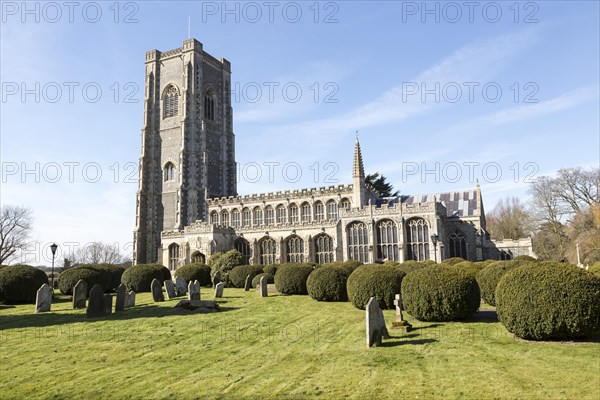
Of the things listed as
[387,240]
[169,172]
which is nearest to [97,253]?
[169,172]

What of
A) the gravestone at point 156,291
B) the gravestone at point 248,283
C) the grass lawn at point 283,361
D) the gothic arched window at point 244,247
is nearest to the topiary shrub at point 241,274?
the gravestone at point 248,283

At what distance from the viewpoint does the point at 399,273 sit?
15.0 m

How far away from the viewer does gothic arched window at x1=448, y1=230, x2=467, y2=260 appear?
3610cm

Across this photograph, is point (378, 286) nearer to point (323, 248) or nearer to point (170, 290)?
point (170, 290)

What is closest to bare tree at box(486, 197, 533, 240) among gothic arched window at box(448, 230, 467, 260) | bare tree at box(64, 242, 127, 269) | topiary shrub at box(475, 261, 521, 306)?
gothic arched window at box(448, 230, 467, 260)

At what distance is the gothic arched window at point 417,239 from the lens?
33.2m

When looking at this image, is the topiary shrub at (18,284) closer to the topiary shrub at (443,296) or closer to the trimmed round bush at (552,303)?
→ the topiary shrub at (443,296)

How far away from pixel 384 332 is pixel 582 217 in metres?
35.0

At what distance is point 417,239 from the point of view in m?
33.6

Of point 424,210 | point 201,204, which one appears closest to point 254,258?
point 201,204

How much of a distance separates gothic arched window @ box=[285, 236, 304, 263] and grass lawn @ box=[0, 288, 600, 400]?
25815 millimetres

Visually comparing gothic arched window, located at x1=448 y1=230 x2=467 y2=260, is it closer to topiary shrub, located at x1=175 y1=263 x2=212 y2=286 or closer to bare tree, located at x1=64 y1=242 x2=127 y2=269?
topiary shrub, located at x1=175 y1=263 x2=212 y2=286

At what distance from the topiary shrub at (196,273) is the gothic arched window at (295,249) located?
11577mm

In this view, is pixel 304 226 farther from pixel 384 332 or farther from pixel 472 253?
pixel 384 332
